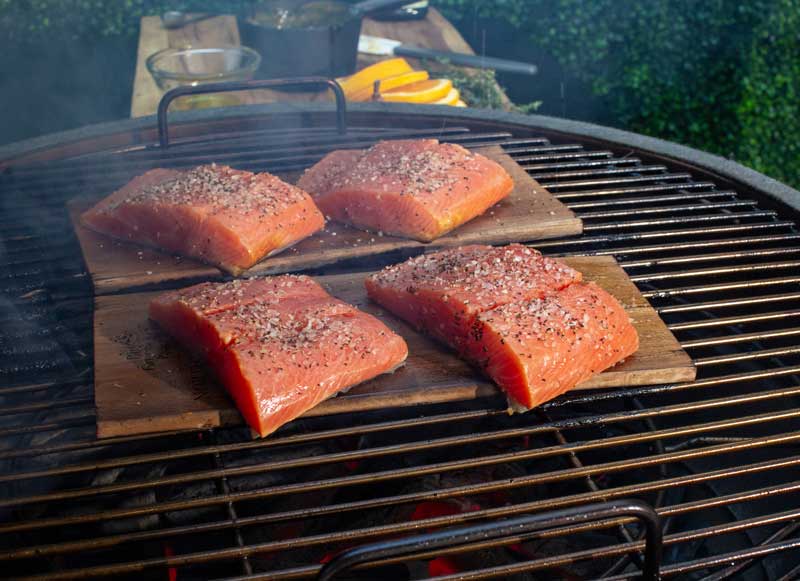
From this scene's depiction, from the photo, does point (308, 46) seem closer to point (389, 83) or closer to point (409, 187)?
point (389, 83)

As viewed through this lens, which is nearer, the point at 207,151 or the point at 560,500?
the point at 560,500

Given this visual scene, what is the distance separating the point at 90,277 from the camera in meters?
3.11

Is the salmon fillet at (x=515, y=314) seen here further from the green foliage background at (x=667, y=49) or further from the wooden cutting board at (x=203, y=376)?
the green foliage background at (x=667, y=49)

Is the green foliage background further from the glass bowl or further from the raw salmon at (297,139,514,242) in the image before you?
the raw salmon at (297,139,514,242)

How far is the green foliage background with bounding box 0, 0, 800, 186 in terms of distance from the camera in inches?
319

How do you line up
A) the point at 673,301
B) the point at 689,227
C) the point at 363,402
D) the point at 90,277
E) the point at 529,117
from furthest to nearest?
the point at 529,117 → the point at 689,227 → the point at 673,301 → the point at 90,277 → the point at 363,402

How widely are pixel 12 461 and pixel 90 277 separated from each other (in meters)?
0.81

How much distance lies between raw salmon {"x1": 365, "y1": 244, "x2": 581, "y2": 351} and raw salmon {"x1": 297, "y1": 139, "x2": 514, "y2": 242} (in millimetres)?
329

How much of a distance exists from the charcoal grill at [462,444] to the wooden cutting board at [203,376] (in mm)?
71

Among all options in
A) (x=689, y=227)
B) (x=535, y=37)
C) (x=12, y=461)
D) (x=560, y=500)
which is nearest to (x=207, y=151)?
(x=12, y=461)

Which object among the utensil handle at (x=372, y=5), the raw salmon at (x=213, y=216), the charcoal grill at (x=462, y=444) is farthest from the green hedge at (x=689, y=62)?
the raw salmon at (x=213, y=216)

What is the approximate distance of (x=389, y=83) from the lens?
577 centimetres

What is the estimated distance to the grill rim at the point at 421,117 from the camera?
150 inches

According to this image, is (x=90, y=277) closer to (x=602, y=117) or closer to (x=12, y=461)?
(x=12, y=461)
